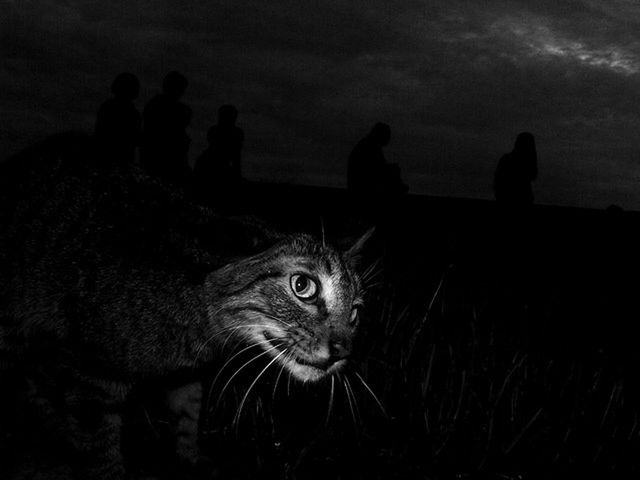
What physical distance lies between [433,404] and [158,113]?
19.2ft

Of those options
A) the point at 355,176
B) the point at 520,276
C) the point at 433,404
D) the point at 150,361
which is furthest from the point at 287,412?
the point at 355,176

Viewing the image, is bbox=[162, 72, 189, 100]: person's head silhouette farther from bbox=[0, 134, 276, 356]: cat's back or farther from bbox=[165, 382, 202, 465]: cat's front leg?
bbox=[165, 382, 202, 465]: cat's front leg

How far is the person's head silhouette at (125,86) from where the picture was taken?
8086 mm

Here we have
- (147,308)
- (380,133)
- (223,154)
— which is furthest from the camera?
(380,133)

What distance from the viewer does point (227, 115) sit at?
998 cm

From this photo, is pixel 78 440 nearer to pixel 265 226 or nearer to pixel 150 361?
pixel 150 361

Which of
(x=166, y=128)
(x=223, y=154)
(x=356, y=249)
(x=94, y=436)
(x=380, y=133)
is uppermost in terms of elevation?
(x=380, y=133)

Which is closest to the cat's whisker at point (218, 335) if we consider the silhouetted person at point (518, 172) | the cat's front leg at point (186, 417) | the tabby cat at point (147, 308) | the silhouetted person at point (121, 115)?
the tabby cat at point (147, 308)

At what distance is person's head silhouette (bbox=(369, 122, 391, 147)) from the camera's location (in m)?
10.0

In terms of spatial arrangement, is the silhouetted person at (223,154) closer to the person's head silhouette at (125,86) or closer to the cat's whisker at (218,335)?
the person's head silhouette at (125,86)

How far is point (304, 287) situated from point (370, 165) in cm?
686

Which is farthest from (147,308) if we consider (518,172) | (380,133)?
(518,172)

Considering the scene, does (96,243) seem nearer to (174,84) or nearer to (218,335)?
(218,335)

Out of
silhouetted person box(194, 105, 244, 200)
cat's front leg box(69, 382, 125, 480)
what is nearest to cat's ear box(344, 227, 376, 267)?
cat's front leg box(69, 382, 125, 480)
